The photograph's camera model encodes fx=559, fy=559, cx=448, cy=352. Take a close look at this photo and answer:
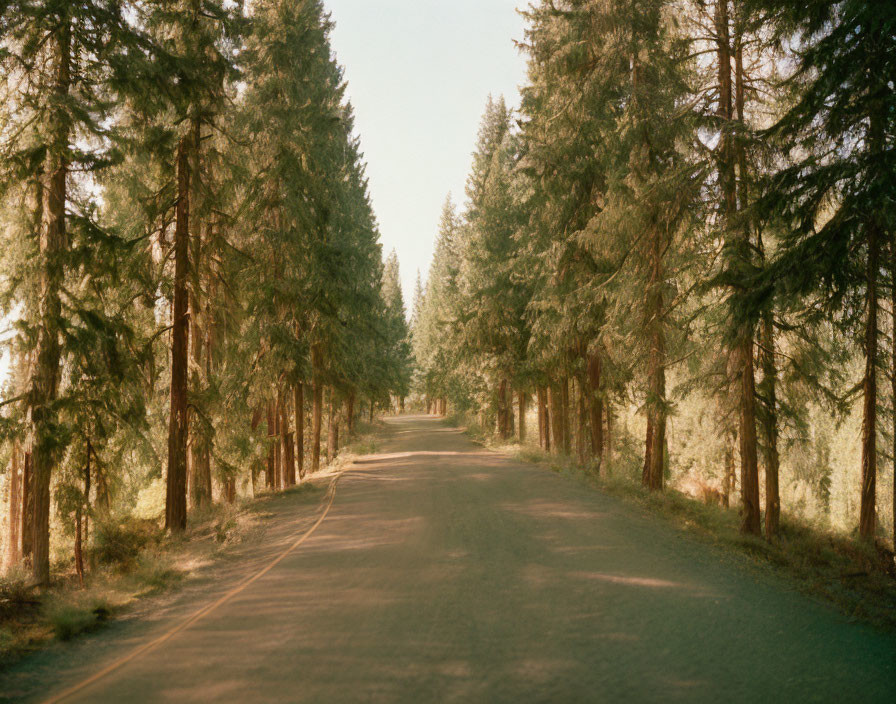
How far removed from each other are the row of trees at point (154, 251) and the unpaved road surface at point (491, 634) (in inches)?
167

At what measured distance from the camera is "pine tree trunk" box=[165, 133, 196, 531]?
41.3ft

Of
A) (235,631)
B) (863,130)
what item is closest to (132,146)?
(235,631)

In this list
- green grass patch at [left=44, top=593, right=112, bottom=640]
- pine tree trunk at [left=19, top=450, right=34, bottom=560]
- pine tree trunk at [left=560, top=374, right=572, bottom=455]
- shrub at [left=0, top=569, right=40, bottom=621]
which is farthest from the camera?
pine tree trunk at [left=560, top=374, right=572, bottom=455]

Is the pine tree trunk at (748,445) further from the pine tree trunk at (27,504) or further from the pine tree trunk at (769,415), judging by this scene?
the pine tree trunk at (27,504)

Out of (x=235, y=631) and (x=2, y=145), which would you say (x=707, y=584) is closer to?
(x=235, y=631)

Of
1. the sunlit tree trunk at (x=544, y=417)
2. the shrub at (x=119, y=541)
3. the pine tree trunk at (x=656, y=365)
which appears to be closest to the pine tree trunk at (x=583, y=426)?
the sunlit tree trunk at (x=544, y=417)

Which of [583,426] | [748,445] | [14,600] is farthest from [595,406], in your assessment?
[14,600]

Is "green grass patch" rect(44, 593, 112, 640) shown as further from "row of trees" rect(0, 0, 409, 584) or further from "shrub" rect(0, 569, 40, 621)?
"row of trees" rect(0, 0, 409, 584)

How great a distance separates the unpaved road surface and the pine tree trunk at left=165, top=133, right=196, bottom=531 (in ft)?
13.3

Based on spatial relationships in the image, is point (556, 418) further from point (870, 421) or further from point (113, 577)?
point (113, 577)

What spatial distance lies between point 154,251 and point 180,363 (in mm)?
3437

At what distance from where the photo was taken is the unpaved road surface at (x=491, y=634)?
15.4 ft

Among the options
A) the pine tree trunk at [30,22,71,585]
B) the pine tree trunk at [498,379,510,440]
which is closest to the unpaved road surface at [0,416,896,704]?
the pine tree trunk at [30,22,71,585]

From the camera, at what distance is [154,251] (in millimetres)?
14211
